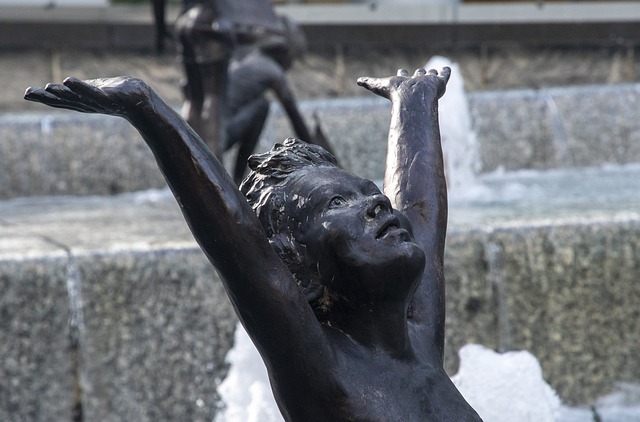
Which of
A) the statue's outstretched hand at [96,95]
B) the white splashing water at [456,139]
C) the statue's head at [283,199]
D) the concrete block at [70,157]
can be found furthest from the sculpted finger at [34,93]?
the concrete block at [70,157]

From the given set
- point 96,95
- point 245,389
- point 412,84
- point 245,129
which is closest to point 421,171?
point 412,84

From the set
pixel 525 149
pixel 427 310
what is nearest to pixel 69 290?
pixel 427 310

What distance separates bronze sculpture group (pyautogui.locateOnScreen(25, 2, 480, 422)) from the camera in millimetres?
1954

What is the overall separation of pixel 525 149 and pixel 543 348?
3828 mm

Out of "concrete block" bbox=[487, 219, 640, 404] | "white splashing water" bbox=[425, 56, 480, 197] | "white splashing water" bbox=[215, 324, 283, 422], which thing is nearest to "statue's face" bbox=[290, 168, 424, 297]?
"white splashing water" bbox=[215, 324, 283, 422]

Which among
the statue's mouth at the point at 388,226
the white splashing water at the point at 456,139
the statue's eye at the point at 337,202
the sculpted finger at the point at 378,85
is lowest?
the white splashing water at the point at 456,139

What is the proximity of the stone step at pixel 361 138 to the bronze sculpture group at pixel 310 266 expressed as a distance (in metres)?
4.56

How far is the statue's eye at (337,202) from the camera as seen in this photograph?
2066mm

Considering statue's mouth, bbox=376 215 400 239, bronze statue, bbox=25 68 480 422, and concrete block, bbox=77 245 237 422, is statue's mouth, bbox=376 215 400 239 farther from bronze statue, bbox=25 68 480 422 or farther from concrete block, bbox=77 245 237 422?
concrete block, bbox=77 245 237 422

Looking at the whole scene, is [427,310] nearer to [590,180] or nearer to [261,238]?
[261,238]

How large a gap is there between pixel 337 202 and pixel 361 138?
528 centimetres

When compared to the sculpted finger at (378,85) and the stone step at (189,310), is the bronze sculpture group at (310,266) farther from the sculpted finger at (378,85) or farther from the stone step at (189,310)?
the stone step at (189,310)

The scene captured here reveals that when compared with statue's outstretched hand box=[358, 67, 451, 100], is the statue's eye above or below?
above

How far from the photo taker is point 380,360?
2.13m
